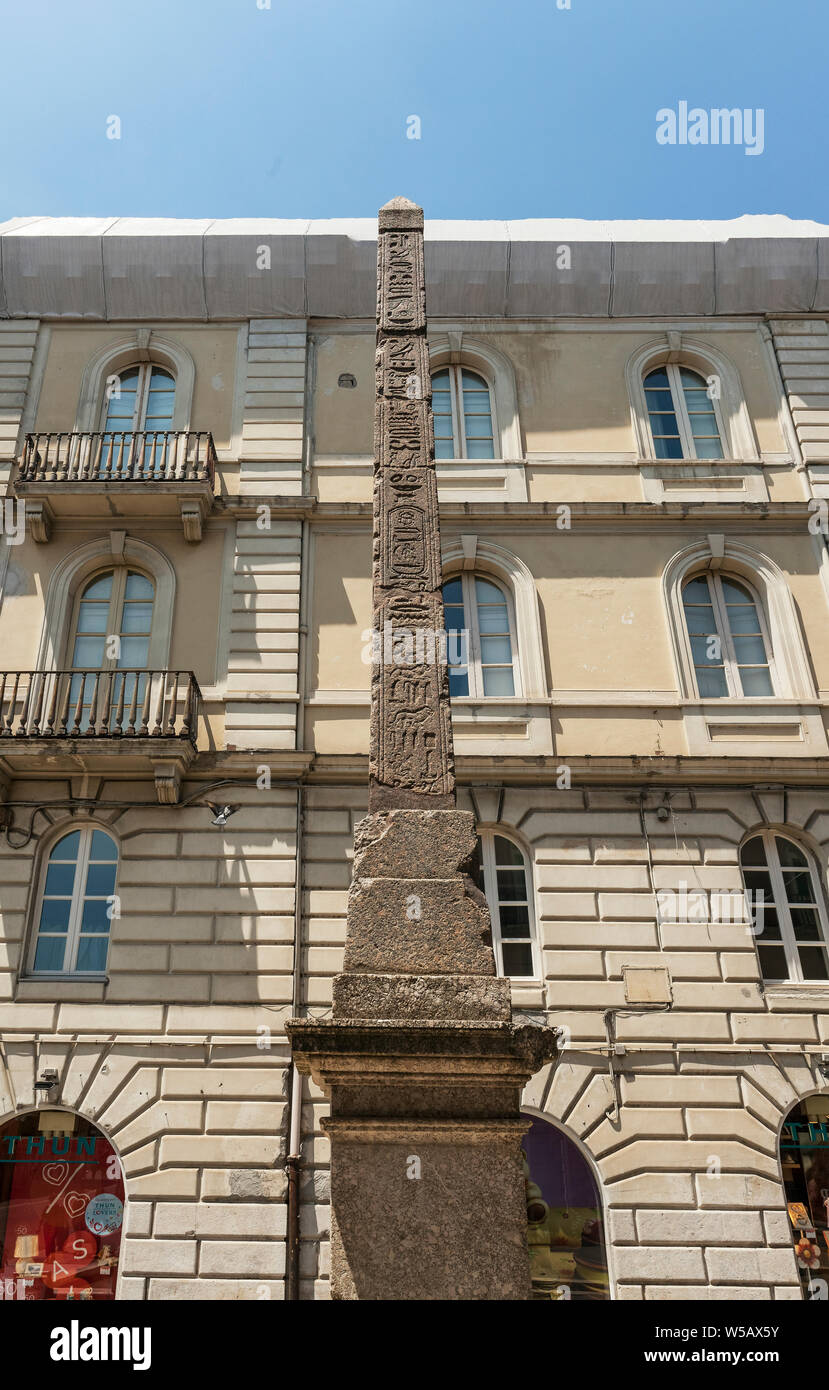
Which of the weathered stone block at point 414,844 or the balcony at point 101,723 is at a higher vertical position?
the balcony at point 101,723

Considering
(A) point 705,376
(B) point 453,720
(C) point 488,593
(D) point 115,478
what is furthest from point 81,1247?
(A) point 705,376

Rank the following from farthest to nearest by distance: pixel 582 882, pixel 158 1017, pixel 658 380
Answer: pixel 658 380 < pixel 582 882 < pixel 158 1017

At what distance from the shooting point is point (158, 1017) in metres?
10.8

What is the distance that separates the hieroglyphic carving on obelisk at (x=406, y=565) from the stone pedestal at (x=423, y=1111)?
1064 millimetres

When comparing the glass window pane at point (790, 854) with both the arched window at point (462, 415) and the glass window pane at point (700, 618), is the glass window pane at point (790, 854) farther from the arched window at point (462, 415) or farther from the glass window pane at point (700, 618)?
the arched window at point (462, 415)

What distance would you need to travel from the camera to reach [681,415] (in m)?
14.8

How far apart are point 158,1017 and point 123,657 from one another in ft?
14.5

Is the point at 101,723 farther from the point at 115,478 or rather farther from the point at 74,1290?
the point at 74,1290

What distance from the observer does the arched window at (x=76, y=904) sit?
37.0ft

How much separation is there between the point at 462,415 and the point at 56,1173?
34.4ft

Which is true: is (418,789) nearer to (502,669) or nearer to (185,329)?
(502,669)

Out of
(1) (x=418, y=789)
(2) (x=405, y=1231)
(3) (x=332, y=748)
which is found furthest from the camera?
(3) (x=332, y=748)

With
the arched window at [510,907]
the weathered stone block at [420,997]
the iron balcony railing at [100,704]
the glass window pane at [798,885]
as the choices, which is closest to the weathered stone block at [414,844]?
the weathered stone block at [420,997]
